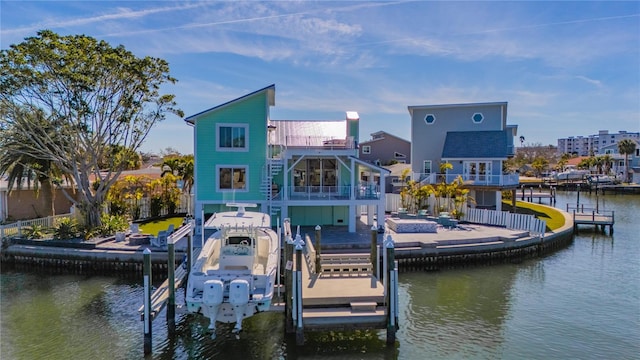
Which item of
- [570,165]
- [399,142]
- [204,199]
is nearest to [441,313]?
[204,199]

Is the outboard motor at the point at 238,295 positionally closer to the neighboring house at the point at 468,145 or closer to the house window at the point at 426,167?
the neighboring house at the point at 468,145

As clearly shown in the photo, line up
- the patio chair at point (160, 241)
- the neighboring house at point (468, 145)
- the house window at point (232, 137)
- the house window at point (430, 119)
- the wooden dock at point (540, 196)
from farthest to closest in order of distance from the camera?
the wooden dock at point (540, 196) → the house window at point (430, 119) → the neighboring house at point (468, 145) → the house window at point (232, 137) → the patio chair at point (160, 241)

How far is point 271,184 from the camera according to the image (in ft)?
78.3

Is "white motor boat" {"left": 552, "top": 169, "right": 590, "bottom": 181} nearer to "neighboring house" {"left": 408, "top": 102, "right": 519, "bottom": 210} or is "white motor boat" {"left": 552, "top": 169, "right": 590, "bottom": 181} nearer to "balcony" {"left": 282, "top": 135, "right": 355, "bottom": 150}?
"neighboring house" {"left": 408, "top": 102, "right": 519, "bottom": 210}

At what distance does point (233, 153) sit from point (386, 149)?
27.5 meters

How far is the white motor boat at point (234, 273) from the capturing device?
11453mm

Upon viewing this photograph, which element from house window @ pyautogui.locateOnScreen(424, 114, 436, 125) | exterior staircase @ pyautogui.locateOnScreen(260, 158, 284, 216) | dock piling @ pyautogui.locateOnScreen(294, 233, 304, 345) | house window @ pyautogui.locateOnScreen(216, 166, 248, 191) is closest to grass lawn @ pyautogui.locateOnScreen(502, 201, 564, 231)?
house window @ pyautogui.locateOnScreen(424, 114, 436, 125)

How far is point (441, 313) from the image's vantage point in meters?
15.1

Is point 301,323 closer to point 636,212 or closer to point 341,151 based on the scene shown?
point 341,151

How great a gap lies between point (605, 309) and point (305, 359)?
11360mm

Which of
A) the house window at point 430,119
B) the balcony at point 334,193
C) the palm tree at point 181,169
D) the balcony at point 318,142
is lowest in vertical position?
the balcony at point 334,193

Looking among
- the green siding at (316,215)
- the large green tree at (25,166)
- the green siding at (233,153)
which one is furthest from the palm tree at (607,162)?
the large green tree at (25,166)

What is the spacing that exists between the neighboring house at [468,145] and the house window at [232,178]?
53.0 ft

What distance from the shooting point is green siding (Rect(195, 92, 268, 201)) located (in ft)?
79.0
